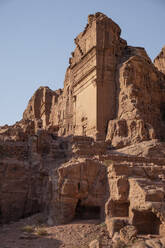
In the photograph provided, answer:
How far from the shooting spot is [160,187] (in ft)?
36.1

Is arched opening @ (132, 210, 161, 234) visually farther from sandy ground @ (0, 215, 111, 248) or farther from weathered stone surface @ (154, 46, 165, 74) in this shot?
weathered stone surface @ (154, 46, 165, 74)

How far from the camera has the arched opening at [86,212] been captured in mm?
12266

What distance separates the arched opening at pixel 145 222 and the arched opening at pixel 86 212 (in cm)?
215

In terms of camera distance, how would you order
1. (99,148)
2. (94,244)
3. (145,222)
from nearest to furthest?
(94,244) → (145,222) → (99,148)

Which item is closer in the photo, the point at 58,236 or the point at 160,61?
the point at 58,236

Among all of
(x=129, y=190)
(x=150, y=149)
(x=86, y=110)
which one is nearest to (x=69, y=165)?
(x=129, y=190)

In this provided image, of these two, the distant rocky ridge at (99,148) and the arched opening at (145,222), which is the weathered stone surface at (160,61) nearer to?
the distant rocky ridge at (99,148)

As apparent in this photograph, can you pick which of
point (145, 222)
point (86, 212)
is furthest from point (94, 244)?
point (86, 212)

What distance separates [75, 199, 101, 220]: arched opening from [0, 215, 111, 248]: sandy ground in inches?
25.8

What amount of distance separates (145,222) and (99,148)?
252 inches

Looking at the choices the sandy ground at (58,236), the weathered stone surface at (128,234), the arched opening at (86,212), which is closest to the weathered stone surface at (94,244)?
the sandy ground at (58,236)

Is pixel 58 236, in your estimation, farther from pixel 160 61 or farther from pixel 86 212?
pixel 160 61

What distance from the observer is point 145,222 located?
34.4 feet

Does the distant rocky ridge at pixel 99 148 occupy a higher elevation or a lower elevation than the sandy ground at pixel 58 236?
higher
